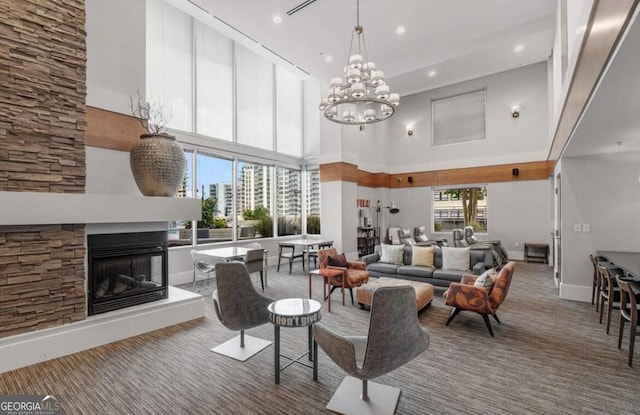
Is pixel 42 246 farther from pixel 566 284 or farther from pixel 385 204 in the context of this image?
pixel 385 204

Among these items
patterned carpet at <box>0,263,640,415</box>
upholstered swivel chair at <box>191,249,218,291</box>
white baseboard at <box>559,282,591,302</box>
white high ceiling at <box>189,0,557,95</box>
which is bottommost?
patterned carpet at <box>0,263,640,415</box>

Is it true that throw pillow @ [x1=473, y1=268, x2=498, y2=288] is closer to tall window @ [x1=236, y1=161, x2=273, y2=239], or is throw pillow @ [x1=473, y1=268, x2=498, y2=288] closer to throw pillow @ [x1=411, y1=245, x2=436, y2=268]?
throw pillow @ [x1=411, y1=245, x2=436, y2=268]

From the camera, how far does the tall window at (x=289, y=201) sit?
369 inches

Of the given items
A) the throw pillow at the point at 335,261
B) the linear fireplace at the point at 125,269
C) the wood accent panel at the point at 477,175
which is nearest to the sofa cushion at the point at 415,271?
the throw pillow at the point at 335,261

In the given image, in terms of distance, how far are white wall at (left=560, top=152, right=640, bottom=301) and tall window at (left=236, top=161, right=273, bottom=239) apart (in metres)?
6.87

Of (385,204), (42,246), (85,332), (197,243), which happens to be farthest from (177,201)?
(385,204)

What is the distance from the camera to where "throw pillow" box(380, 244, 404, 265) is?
20.1ft

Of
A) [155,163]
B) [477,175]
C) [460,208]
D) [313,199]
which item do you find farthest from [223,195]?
[477,175]

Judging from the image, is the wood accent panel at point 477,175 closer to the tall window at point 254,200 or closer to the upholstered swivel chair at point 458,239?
the upholstered swivel chair at point 458,239

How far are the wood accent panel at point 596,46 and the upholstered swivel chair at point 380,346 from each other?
2001 mm

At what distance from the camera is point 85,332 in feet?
11.0

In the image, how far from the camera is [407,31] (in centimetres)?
642

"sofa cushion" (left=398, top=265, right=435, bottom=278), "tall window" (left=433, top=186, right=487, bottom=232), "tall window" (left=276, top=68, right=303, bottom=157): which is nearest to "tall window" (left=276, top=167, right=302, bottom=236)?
"tall window" (left=276, top=68, right=303, bottom=157)

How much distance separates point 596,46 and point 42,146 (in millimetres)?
5167
